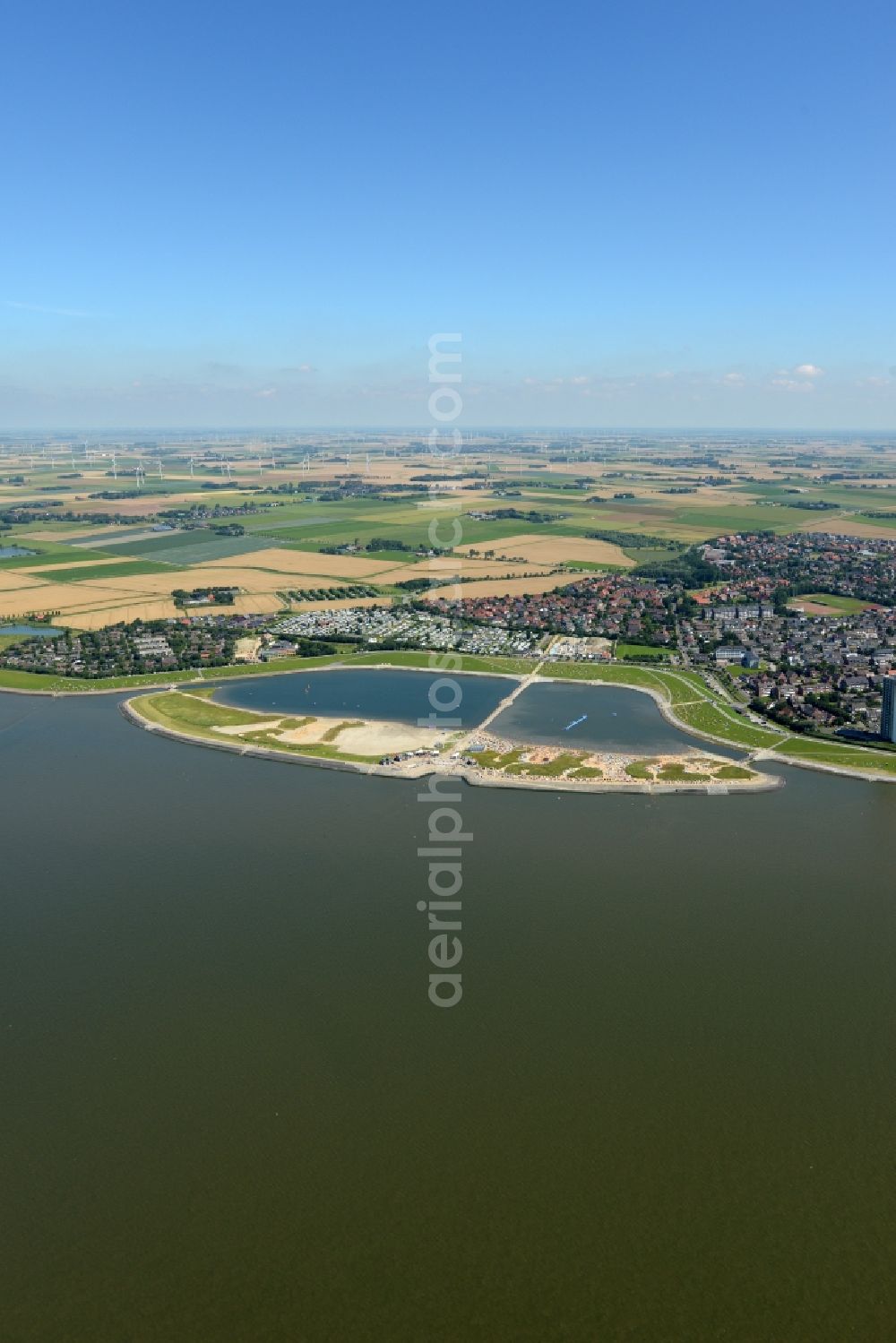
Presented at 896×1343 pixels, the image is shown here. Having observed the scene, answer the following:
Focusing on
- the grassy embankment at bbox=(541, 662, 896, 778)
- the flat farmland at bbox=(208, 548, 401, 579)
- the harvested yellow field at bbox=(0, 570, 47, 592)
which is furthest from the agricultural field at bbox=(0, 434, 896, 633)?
the grassy embankment at bbox=(541, 662, 896, 778)

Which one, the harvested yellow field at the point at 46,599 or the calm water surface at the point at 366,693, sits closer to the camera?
the calm water surface at the point at 366,693

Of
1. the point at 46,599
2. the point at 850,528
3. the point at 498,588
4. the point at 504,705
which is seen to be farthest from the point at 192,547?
the point at 850,528

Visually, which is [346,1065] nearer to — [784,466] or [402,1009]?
[402,1009]

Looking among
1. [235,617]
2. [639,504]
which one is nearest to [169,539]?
[235,617]

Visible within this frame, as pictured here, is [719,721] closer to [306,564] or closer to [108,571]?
[306,564]

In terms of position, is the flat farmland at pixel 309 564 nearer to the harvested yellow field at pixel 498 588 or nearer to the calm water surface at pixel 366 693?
the harvested yellow field at pixel 498 588

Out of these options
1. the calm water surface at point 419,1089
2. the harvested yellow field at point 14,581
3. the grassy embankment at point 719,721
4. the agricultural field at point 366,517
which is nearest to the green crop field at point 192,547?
the agricultural field at point 366,517
